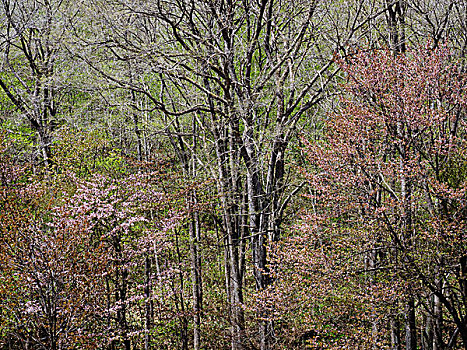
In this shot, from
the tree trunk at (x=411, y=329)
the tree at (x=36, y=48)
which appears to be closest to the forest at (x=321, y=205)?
the tree trunk at (x=411, y=329)

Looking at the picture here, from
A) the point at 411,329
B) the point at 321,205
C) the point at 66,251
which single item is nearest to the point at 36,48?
the point at 66,251

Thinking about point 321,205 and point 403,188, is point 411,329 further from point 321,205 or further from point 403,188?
point 321,205

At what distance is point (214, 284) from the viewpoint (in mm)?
14094

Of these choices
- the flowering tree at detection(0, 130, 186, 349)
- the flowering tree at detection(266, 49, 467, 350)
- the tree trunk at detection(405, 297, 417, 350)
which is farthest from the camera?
the tree trunk at detection(405, 297, 417, 350)

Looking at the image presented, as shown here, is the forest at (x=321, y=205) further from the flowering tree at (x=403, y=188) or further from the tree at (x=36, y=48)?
the tree at (x=36, y=48)

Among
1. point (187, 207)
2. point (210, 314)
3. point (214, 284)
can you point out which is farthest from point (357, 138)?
point (214, 284)

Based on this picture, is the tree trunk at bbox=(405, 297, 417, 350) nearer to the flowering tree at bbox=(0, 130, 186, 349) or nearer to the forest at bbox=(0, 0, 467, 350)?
the forest at bbox=(0, 0, 467, 350)

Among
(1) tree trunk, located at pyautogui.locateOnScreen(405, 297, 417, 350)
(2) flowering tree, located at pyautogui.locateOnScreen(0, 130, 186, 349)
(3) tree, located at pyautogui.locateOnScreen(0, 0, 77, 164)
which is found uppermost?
(3) tree, located at pyautogui.locateOnScreen(0, 0, 77, 164)

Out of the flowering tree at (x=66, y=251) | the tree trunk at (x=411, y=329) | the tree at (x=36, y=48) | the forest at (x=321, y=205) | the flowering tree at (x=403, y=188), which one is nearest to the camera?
the flowering tree at (x=403, y=188)

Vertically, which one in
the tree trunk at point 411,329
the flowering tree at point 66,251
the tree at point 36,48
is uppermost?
the tree at point 36,48

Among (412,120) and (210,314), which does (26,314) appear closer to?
(210,314)

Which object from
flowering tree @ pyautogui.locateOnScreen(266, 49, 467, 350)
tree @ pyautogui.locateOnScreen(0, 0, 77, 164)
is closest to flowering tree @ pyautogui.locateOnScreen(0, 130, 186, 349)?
tree @ pyautogui.locateOnScreen(0, 0, 77, 164)

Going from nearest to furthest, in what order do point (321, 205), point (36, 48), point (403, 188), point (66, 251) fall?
1. point (66, 251)
2. point (403, 188)
3. point (321, 205)
4. point (36, 48)

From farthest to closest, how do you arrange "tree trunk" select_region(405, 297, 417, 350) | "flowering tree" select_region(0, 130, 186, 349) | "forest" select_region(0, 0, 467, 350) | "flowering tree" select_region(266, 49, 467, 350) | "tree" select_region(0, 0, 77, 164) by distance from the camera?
"tree" select_region(0, 0, 77, 164) → "tree trunk" select_region(405, 297, 417, 350) → "flowering tree" select_region(0, 130, 186, 349) → "forest" select_region(0, 0, 467, 350) → "flowering tree" select_region(266, 49, 467, 350)
